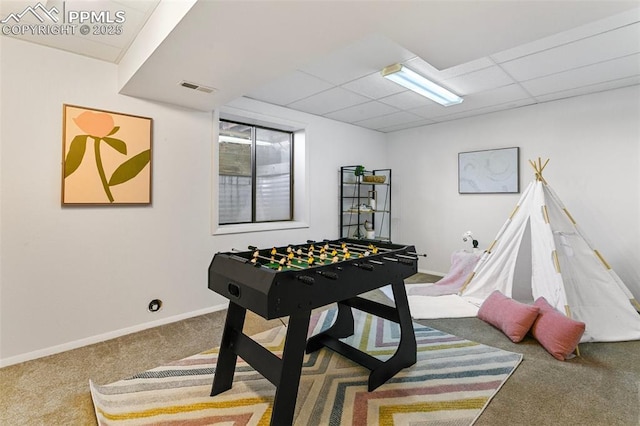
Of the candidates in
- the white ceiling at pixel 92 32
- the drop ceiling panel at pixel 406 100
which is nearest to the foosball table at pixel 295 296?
the white ceiling at pixel 92 32

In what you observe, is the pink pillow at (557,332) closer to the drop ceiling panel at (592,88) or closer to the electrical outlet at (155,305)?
the drop ceiling panel at (592,88)

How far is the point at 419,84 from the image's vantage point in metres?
3.14

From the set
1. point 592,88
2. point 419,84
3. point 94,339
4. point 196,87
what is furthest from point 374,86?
point 94,339

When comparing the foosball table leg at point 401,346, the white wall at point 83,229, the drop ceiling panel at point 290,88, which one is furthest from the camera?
the drop ceiling panel at point 290,88

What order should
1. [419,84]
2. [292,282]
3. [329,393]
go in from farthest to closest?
1. [419,84]
2. [329,393]
3. [292,282]

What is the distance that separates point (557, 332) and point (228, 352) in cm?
246

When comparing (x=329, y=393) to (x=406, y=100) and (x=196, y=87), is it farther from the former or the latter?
(x=406, y=100)

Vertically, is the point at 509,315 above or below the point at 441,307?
above

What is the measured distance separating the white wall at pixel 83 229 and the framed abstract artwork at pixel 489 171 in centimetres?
333

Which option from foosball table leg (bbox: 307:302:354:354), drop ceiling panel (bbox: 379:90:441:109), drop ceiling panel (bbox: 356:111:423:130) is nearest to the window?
drop ceiling panel (bbox: 356:111:423:130)

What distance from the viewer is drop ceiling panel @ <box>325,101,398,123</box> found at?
3938 mm

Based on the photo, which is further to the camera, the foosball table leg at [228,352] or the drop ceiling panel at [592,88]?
the drop ceiling panel at [592,88]

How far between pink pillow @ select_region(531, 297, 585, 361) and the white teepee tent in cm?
20

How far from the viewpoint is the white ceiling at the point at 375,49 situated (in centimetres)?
162
